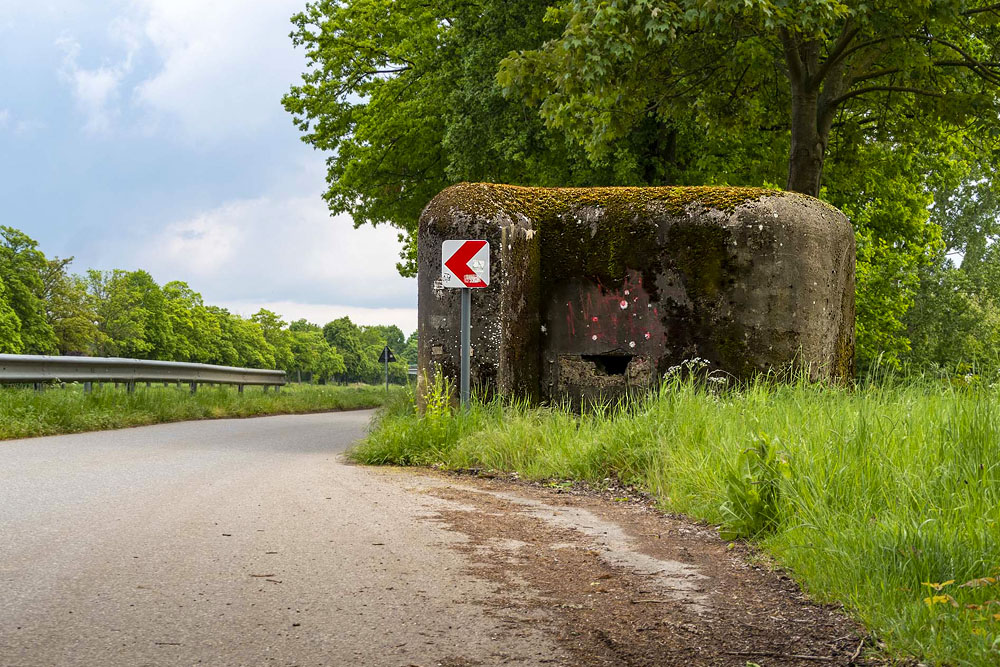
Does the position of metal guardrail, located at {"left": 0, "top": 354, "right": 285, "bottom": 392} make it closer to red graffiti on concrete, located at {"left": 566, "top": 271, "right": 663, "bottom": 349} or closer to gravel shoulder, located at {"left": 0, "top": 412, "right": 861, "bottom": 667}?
gravel shoulder, located at {"left": 0, "top": 412, "right": 861, "bottom": 667}

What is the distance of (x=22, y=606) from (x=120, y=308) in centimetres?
6184

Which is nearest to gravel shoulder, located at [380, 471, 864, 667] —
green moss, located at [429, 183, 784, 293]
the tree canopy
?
the tree canopy

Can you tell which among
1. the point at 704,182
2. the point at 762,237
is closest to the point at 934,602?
the point at 762,237

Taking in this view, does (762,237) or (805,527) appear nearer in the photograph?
(805,527)

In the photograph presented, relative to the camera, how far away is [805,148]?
1530 centimetres

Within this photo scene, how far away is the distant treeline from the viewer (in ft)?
157

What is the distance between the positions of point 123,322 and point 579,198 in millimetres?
53966

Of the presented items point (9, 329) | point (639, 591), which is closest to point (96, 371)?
point (639, 591)

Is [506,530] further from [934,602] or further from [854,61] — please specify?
[854,61]

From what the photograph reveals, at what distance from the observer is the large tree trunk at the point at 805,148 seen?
15258 mm

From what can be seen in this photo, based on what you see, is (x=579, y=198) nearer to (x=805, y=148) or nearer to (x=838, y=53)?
(x=805, y=148)

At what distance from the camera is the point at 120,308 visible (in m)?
60.7

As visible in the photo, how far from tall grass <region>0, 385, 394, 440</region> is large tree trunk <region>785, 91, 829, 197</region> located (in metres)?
8.07

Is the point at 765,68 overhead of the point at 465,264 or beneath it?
overhead
